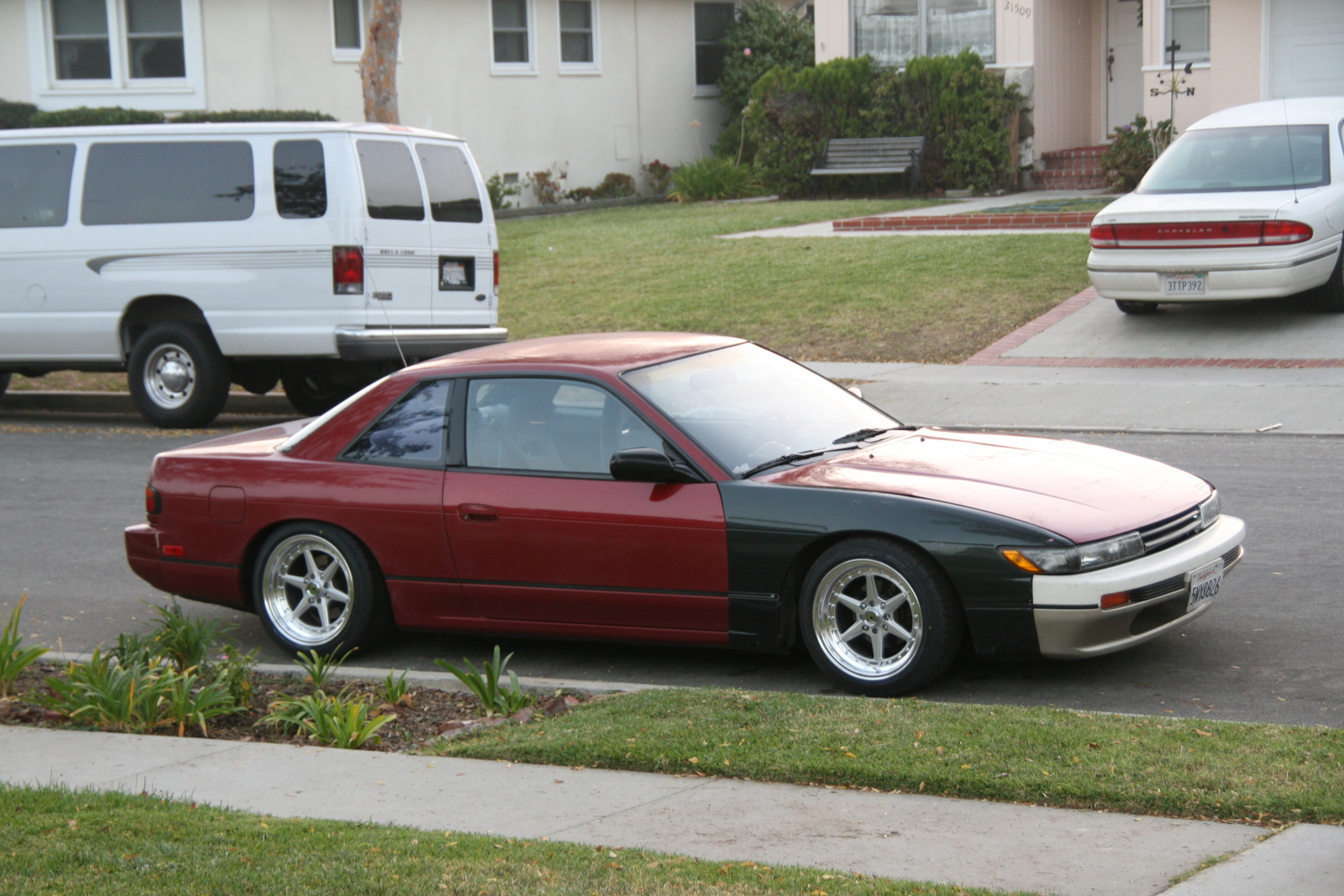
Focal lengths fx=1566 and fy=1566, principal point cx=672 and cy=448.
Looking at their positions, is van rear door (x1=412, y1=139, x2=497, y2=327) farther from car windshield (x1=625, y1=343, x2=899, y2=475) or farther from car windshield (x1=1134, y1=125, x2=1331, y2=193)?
car windshield (x1=625, y1=343, x2=899, y2=475)

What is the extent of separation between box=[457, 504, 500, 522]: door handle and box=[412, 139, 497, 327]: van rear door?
675 centimetres

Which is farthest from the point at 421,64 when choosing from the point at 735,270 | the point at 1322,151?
the point at 1322,151

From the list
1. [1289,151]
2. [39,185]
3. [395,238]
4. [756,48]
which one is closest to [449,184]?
[395,238]

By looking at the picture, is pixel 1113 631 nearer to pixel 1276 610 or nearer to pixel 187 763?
pixel 1276 610

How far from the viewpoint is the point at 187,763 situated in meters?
5.41

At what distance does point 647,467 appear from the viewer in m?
6.15

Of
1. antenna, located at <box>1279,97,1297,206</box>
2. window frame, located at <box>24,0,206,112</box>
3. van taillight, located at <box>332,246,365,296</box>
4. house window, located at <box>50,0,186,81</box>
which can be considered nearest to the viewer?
van taillight, located at <box>332,246,365,296</box>

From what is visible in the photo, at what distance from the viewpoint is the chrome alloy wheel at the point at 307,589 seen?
6.90m

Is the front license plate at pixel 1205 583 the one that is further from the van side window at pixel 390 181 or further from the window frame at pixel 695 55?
the window frame at pixel 695 55

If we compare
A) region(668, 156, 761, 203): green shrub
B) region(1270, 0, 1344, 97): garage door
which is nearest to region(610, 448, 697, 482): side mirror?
region(1270, 0, 1344, 97): garage door

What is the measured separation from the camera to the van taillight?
1250 centimetres

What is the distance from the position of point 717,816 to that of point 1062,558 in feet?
5.80

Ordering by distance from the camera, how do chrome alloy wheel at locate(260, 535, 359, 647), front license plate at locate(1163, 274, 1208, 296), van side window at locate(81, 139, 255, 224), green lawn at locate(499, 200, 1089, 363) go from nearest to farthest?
chrome alloy wheel at locate(260, 535, 359, 647), van side window at locate(81, 139, 255, 224), front license plate at locate(1163, 274, 1208, 296), green lawn at locate(499, 200, 1089, 363)

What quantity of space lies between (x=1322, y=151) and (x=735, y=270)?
22.5ft
